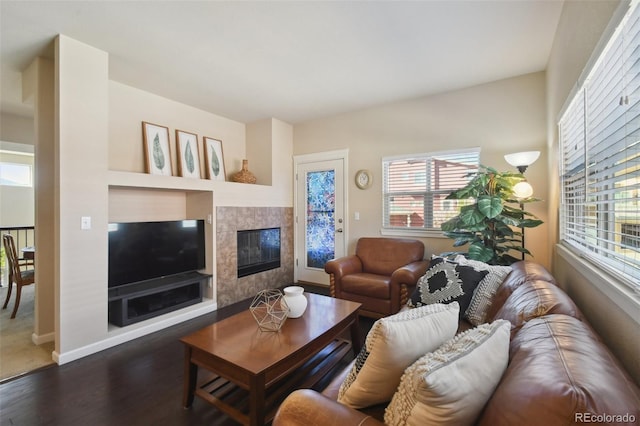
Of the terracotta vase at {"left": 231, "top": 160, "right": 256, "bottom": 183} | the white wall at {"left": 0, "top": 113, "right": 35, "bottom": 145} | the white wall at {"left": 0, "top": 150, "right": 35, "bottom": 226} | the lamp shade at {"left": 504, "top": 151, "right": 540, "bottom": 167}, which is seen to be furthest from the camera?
the white wall at {"left": 0, "top": 150, "right": 35, "bottom": 226}

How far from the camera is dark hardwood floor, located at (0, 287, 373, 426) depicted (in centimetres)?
175

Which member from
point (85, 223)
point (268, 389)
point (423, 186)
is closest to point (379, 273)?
point (423, 186)

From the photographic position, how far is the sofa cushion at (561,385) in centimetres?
59

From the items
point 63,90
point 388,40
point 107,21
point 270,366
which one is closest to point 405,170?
point 388,40

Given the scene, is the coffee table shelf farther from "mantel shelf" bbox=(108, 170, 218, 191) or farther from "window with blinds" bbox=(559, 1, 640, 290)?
"mantel shelf" bbox=(108, 170, 218, 191)

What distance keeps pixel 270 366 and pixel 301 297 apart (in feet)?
2.08

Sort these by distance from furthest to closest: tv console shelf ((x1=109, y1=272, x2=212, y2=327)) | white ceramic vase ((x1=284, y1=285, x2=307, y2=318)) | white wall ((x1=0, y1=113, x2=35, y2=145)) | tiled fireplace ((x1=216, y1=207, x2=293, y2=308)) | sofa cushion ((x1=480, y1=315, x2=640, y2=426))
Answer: white wall ((x1=0, y1=113, x2=35, y2=145)) < tiled fireplace ((x1=216, y1=207, x2=293, y2=308)) < tv console shelf ((x1=109, y1=272, x2=212, y2=327)) < white ceramic vase ((x1=284, y1=285, x2=307, y2=318)) < sofa cushion ((x1=480, y1=315, x2=640, y2=426))

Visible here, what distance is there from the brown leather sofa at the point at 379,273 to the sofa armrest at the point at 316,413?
6.94 ft

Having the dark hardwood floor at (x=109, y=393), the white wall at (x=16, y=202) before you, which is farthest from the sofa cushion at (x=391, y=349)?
the white wall at (x=16, y=202)

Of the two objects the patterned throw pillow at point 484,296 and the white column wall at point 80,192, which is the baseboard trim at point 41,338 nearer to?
the white column wall at point 80,192

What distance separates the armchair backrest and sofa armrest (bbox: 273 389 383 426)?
2717 millimetres

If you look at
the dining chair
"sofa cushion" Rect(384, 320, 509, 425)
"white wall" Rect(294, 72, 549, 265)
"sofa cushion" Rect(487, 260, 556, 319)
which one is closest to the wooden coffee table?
"sofa cushion" Rect(384, 320, 509, 425)

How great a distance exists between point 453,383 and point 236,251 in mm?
3528

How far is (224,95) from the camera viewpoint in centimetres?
365
